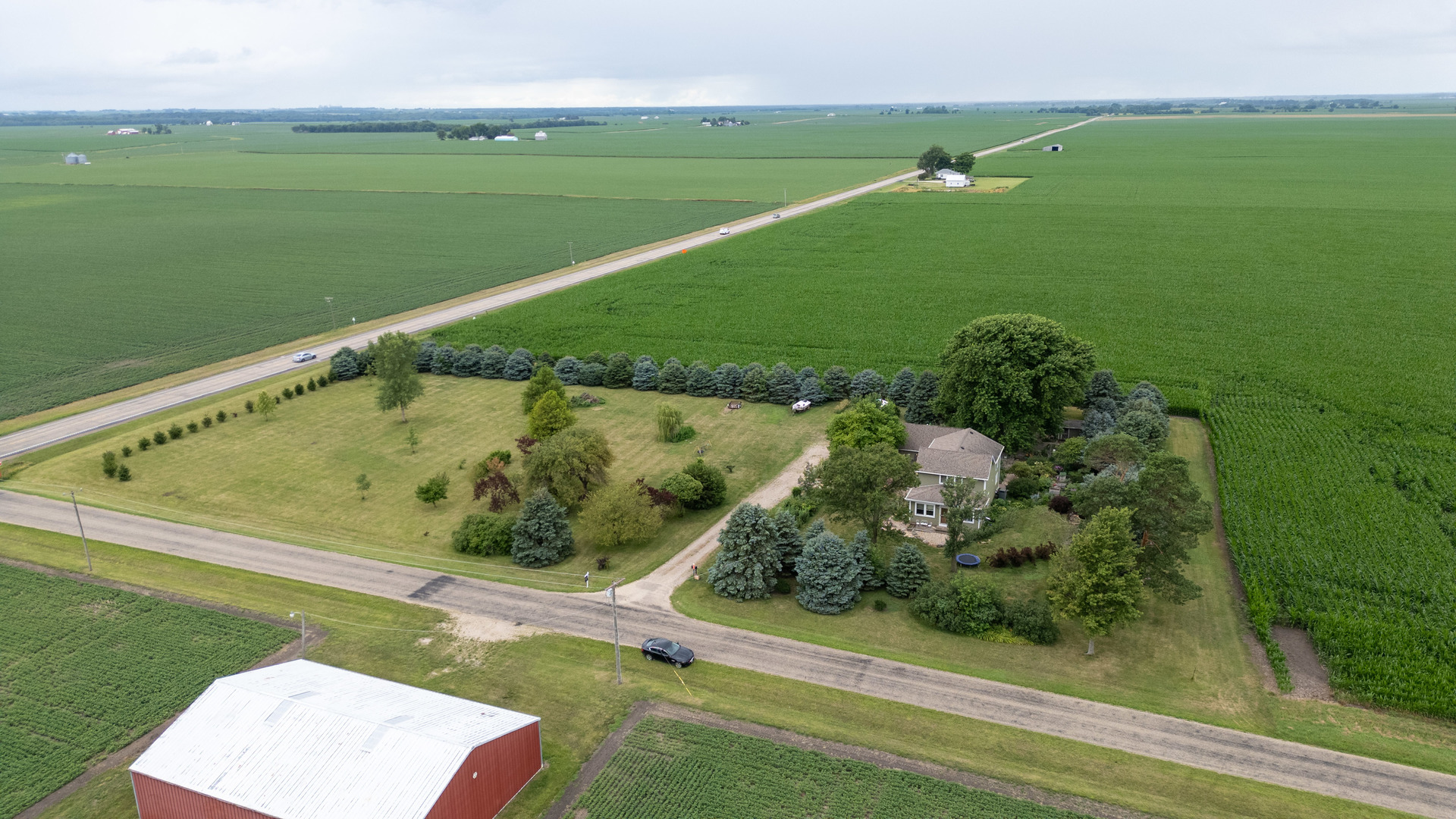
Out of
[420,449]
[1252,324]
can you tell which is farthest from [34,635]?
[1252,324]

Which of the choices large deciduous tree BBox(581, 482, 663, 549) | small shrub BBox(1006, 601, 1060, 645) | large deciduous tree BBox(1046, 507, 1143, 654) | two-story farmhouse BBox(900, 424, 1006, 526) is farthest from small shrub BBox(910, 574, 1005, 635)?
large deciduous tree BBox(581, 482, 663, 549)

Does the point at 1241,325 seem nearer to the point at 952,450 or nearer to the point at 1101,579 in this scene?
the point at 952,450

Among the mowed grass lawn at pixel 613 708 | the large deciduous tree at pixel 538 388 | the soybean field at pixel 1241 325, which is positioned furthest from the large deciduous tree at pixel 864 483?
the large deciduous tree at pixel 538 388

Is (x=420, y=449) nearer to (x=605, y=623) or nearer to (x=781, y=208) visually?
(x=605, y=623)

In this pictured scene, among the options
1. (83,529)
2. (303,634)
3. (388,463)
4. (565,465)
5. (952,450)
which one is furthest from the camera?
(388,463)

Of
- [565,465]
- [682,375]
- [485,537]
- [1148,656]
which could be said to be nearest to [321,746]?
[485,537]

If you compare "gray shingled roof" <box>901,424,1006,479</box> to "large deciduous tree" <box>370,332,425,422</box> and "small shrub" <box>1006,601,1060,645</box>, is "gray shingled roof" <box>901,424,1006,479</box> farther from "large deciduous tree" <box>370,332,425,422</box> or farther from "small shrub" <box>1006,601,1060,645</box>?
"large deciduous tree" <box>370,332,425,422</box>
